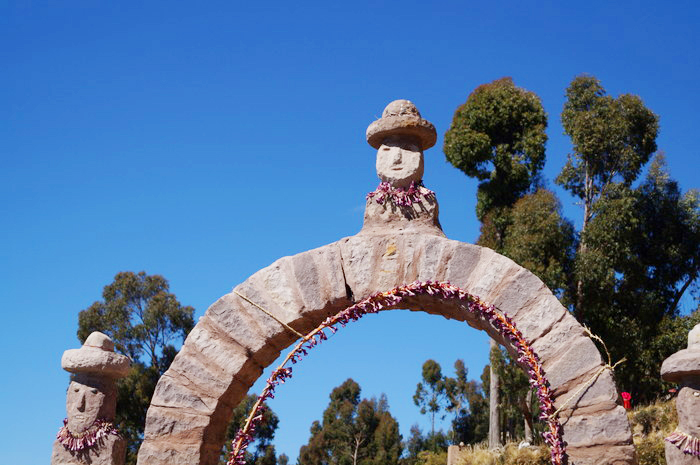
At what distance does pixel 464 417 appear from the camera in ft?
87.6

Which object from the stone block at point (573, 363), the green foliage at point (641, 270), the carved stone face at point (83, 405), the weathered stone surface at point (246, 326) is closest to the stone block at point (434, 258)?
the stone block at point (573, 363)

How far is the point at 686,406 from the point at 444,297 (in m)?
1.82

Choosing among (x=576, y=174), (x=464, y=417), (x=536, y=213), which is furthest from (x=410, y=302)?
(x=464, y=417)

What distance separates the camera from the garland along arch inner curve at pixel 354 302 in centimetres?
475

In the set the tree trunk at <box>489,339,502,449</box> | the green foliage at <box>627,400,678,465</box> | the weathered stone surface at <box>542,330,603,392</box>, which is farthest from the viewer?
the tree trunk at <box>489,339,502,449</box>

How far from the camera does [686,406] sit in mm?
4938

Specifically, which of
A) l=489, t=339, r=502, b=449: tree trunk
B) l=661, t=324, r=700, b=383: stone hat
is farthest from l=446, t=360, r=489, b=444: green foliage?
l=661, t=324, r=700, b=383: stone hat

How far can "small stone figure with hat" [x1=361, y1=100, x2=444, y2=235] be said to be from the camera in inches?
210

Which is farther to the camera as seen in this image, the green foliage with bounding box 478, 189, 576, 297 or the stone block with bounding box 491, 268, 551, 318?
the green foliage with bounding box 478, 189, 576, 297

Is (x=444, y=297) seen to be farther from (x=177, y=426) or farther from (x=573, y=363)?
(x=177, y=426)

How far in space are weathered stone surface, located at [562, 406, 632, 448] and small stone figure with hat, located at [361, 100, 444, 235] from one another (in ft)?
5.37

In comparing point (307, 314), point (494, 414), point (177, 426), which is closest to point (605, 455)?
point (307, 314)

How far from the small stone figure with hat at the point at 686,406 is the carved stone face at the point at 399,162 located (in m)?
2.26

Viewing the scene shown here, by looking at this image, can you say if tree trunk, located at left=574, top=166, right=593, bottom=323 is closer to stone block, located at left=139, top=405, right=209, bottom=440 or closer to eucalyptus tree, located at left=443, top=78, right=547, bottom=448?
eucalyptus tree, located at left=443, top=78, right=547, bottom=448
